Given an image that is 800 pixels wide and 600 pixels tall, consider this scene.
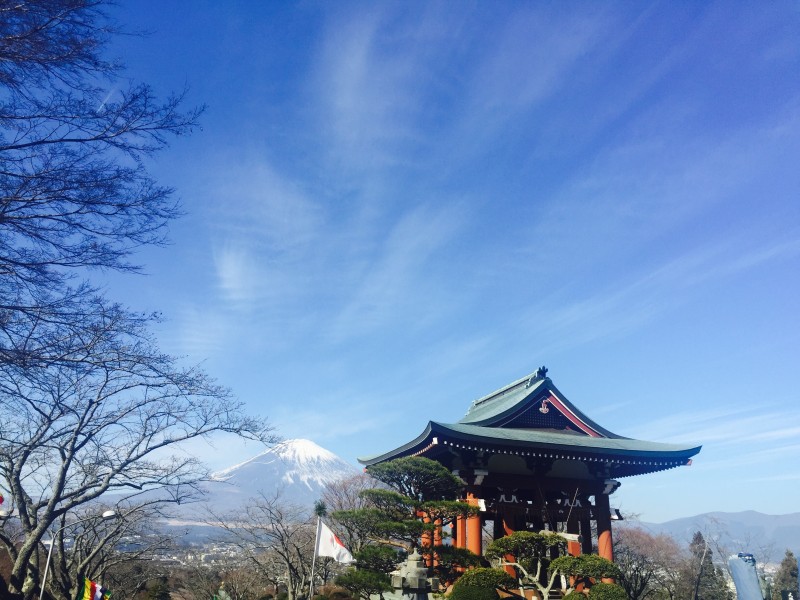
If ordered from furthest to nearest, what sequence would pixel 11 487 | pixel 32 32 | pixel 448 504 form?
pixel 448 504, pixel 11 487, pixel 32 32

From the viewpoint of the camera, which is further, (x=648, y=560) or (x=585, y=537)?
(x=648, y=560)

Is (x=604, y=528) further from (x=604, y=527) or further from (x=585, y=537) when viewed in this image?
(x=585, y=537)

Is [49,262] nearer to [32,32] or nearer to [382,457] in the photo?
[32,32]

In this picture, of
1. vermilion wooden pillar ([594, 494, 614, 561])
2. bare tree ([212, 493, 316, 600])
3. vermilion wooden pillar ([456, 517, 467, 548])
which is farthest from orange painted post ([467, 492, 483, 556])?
bare tree ([212, 493, 316, 600])

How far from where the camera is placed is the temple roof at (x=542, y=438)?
16.7 meters

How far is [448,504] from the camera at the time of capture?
583 inches

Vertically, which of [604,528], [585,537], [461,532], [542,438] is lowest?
[585,537]

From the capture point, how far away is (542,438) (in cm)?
1812

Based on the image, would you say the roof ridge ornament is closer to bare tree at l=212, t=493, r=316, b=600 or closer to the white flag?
the white flag

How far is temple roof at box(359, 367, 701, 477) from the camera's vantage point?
16.7 meters

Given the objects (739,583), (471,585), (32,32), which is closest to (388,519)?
(471,585)

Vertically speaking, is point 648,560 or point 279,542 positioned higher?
point 279,542

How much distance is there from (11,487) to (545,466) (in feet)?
50.5

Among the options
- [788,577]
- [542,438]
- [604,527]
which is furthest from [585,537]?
[788,577]
